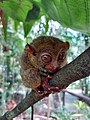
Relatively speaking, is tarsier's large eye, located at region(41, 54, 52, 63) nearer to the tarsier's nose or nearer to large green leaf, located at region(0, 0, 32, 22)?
the tarsier's nose

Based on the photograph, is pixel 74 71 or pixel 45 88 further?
pixel 45 88

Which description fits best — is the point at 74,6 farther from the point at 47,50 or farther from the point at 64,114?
the point at 64,114

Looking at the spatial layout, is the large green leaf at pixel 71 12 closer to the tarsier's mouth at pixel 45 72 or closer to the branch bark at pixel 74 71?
the branch bark at pixel 74 71

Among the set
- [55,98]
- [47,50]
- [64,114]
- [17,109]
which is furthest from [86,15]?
[55,98]

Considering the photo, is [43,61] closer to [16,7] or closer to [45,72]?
[45,72]

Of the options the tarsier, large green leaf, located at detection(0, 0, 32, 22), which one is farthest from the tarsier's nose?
large green leaf, located at detection(0, 0, 32, 22)

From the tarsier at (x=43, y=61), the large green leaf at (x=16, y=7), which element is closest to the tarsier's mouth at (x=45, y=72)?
the tarsier at (x=43, y=61)

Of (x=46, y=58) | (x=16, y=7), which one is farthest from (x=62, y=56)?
(x=16, y=7)
